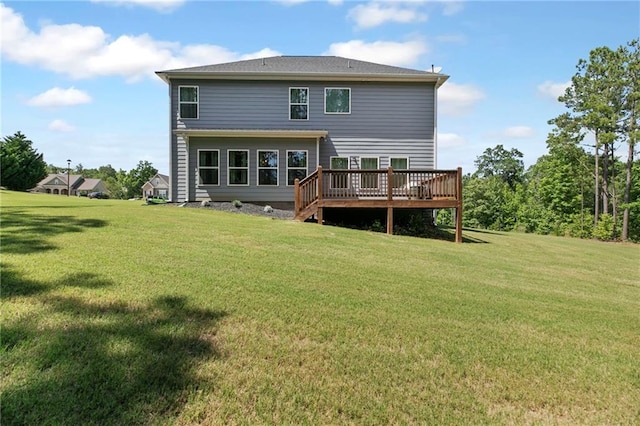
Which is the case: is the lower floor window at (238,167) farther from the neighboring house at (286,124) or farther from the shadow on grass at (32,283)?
the shadow on grass at (32,283)

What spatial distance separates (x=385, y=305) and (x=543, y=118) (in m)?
32.0

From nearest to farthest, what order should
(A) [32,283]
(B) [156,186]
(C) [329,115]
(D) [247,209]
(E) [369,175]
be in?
1. (A) [32,283]
2. (E) [369,175]
3. (D) [247,209]
4. (C) [329,115]
5. (B) [156,186]

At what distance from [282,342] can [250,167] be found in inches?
523

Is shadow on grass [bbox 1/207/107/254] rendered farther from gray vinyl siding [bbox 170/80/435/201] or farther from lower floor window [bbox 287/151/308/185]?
lower floor window [bbox 287/151/308/185]

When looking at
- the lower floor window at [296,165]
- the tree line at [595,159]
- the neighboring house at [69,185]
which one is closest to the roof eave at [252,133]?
the lower floor window at [296,165]

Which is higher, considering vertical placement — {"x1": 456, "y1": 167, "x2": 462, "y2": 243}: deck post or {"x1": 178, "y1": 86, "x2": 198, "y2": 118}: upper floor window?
{"x1": 178, "y1": 86, "x2": 198, "y2": 118}: upper floor window

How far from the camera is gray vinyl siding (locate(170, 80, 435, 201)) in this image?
15.8 meters

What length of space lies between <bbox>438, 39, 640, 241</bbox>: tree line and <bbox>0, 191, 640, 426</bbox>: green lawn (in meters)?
24.1

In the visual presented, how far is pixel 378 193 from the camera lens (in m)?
12.5

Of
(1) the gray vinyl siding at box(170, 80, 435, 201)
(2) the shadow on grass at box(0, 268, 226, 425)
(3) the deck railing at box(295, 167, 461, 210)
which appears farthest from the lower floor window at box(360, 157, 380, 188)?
(2) the shadow on grass at box(0, 268, 226, 425)

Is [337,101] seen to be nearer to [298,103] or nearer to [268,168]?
[298,103]

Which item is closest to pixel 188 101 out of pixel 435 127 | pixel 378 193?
pixel 378 193

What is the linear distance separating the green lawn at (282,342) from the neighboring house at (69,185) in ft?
236

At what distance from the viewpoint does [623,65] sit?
25.6m
